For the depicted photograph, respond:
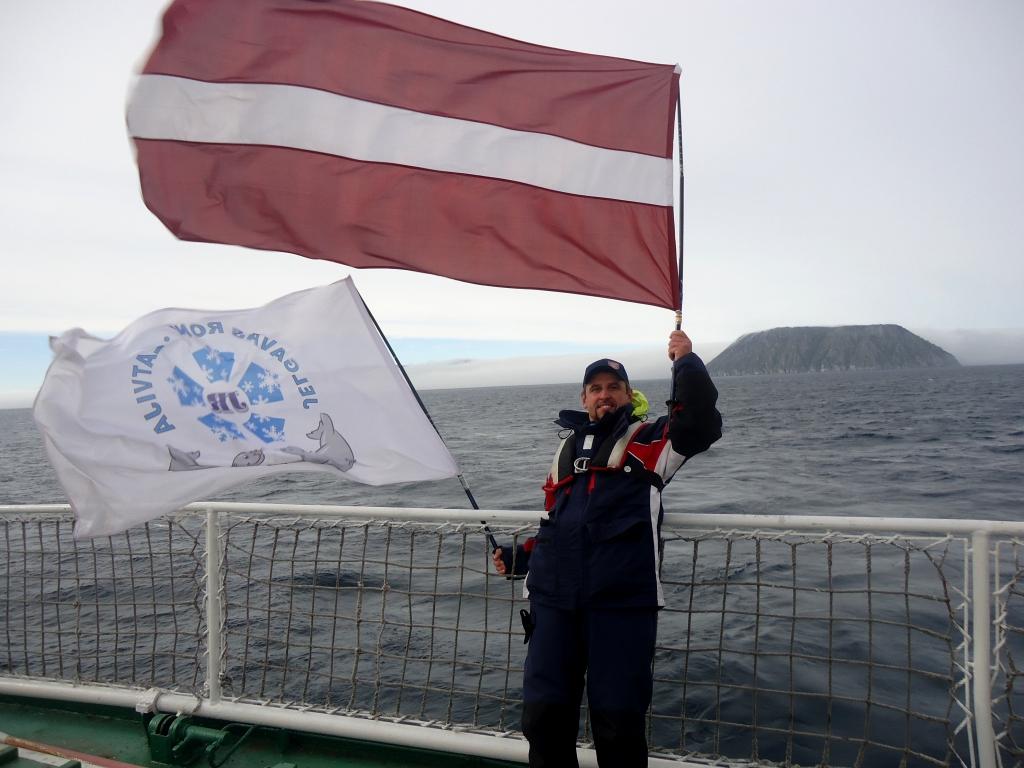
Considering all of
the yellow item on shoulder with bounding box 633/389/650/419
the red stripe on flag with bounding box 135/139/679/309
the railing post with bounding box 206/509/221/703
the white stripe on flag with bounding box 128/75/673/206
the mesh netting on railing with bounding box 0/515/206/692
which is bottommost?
the mesh netting on railing with bounding box 0/515/206/692

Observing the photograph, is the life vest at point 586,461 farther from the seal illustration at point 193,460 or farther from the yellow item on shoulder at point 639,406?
the seal illustration at point 193,460

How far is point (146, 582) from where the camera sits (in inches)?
444

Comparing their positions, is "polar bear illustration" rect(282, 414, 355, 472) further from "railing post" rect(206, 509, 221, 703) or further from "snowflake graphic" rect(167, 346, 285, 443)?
"railing post" rect(206, 509, 221, 703)

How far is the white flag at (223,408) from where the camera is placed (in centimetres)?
286

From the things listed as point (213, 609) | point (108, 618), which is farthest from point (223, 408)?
point (108, 618)

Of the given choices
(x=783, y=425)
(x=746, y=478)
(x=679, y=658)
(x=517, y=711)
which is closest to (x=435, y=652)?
(x=517, y=711)

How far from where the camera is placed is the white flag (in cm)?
286

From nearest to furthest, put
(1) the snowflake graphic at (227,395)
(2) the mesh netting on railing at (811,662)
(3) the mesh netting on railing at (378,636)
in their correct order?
1. (1) the snowflake graphic at (227,395)
2. (2) the mesh netting on railing at (811,662)
3. (3) the mesh netting on railing at (378,636)

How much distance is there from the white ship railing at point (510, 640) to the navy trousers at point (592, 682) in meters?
0.47

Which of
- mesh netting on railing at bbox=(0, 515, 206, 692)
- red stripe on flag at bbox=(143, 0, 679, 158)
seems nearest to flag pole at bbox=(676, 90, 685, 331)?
red stripe on flag at bbox=(143, 0, 679, 158)

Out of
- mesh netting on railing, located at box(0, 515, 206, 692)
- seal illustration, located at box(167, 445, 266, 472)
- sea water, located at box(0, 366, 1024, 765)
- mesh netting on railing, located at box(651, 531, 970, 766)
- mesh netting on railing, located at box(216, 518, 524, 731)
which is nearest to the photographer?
seal illustration, located at box(167, 445, 266, 472)

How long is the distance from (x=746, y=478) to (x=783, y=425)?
78.8ft

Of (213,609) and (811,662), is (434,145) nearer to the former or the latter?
(213,609)

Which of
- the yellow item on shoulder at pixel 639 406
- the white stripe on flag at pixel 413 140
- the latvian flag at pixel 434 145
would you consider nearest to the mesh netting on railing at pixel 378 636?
the yellow item on shoulder at pixel 639 406
